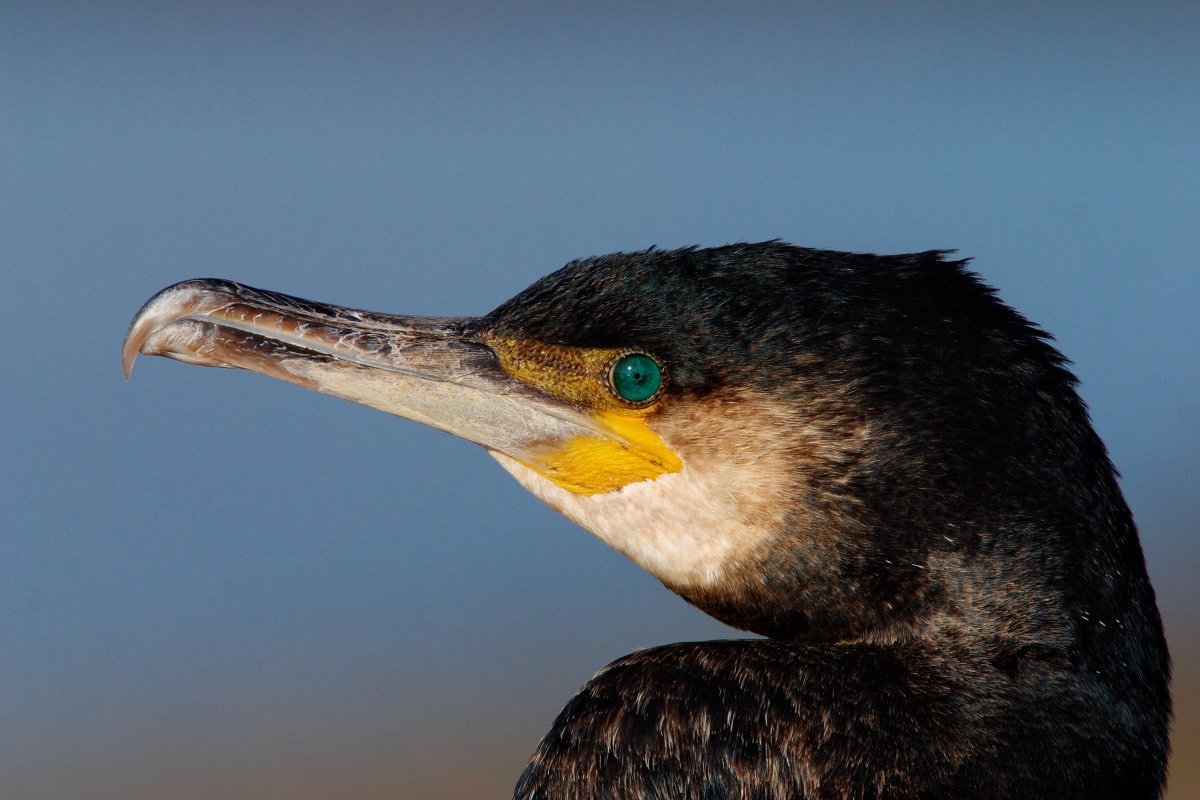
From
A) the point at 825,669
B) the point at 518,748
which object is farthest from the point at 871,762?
the point at 518,748

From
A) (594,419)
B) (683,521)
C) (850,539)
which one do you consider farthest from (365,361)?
(850,539)

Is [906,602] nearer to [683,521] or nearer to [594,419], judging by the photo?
[683,521]

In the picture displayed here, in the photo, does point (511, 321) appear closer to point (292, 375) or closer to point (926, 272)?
point (292, 375)

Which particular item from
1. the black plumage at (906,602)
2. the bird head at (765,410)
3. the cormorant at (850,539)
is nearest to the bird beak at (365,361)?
the bird head at (765,410)

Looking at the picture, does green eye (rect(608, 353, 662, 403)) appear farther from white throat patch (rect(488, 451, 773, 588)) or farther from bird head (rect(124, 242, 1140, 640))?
white throat patch (rect(488, 451, 773, 588))

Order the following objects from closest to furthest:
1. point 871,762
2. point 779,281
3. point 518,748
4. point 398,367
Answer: point 871,762
point 779,281
point 398,367
point 518,748

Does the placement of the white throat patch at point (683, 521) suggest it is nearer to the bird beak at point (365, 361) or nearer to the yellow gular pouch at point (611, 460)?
the yellow gular pouch at point (611, 460)
